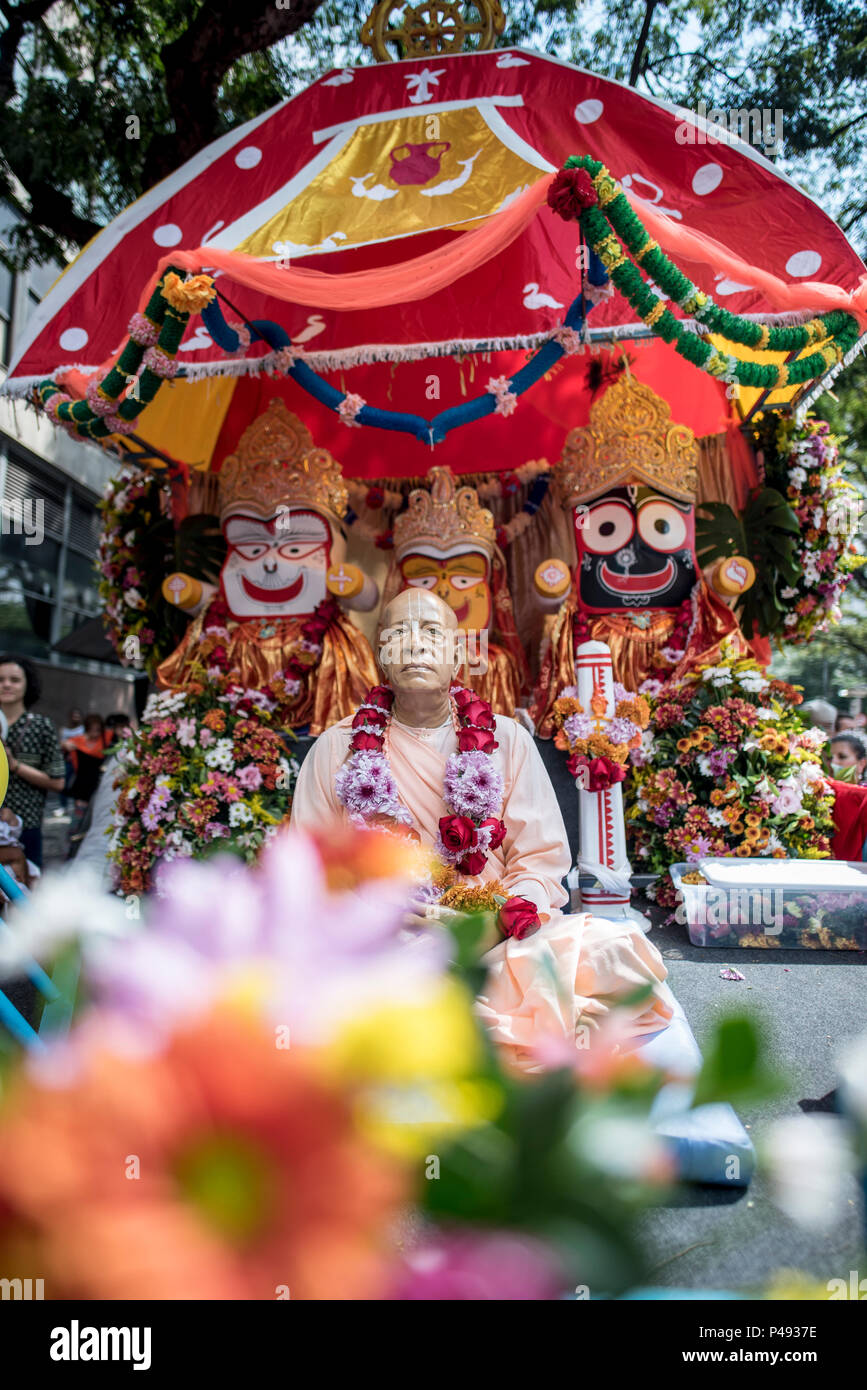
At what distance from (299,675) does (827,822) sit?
9.74 ft

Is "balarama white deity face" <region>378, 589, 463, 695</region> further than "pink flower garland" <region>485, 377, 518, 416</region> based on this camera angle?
No

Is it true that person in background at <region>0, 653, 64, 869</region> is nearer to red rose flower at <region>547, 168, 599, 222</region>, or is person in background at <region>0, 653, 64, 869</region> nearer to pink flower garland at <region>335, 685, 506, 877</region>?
pink flower garland at <region>335, 685, 506, 877</region>

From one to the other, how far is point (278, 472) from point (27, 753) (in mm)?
2154

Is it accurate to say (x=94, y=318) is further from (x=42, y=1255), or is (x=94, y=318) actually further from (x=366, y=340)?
(x=42, y=1255)

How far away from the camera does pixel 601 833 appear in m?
3.78

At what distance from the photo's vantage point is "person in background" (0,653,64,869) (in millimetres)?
4441

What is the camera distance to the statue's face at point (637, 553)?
513 centimetres

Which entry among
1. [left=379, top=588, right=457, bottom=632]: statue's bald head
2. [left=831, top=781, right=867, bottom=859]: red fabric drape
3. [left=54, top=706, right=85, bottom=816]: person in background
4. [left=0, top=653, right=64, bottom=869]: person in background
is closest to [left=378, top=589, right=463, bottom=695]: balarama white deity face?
[left=379, top=588, right=457, bottom=632]: statue's bald head

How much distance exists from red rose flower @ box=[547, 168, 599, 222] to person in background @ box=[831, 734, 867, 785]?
12.7ft

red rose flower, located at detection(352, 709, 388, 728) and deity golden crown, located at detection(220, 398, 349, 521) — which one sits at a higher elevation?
deity golden crown, located at detection(220, 398, 349, 521)

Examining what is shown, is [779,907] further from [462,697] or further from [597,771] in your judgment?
[462,697]

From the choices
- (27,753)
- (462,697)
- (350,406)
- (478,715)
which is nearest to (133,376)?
(350,406)

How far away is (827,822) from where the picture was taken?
4.32 metres

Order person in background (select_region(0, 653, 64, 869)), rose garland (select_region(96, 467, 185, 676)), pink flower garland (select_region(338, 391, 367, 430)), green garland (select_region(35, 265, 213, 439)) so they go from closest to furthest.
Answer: green garland (select_region(35, 265, 213, 439)) → person in background (select_region(0, 653, 64, 869)) → pink flower garland (select_region(338, 391, 367, 430)) → rose garland (select_region(96, 467, 185, 676))
